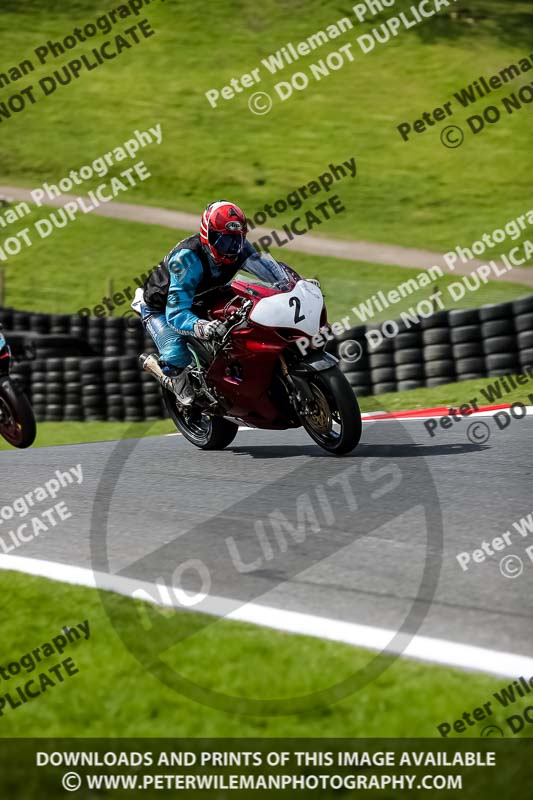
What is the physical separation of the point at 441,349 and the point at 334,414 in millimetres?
4444

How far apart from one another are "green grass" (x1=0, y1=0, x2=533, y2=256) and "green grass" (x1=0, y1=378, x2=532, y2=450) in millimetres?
10729

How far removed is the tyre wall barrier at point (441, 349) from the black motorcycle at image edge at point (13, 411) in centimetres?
386

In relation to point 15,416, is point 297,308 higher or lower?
higher

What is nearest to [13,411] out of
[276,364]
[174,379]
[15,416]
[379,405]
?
[15,416]

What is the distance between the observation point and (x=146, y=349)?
52.0ft

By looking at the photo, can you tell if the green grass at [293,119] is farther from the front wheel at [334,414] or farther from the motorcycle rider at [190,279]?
the front wheel at [334,414]

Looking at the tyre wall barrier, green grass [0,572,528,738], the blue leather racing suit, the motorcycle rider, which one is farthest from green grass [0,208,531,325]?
green grass [0,572,528,738]

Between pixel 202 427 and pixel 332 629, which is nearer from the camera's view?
pixel 332 629

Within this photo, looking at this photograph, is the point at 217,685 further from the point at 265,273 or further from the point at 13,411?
the point at 13,411

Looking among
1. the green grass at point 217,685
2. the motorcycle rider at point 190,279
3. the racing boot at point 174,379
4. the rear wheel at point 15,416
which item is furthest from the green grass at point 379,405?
the green grass at point 217,685

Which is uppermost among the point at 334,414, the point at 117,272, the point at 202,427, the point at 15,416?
the point at 334,414

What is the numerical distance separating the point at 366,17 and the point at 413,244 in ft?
54.4

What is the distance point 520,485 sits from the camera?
20.8ft
